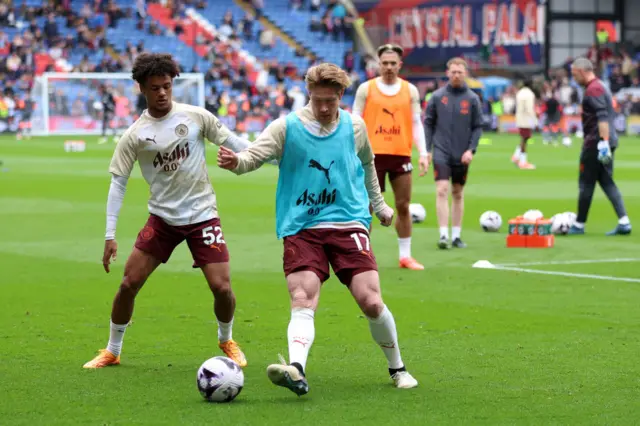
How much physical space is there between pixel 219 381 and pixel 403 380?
3.74 feet

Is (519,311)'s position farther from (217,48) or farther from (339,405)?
(217,48)

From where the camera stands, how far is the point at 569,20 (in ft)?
212

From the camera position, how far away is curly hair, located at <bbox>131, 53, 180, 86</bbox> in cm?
790

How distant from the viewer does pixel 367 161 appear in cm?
779

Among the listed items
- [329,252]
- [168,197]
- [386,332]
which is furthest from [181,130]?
[386,332]

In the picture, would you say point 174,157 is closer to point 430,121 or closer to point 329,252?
point 329,252

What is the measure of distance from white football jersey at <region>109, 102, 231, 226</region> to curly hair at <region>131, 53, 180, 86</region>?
12.6 inches

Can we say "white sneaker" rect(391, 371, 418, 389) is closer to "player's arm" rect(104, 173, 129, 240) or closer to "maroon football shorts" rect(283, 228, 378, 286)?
"maroon football shorts" rect(283, 228, 378, 286)

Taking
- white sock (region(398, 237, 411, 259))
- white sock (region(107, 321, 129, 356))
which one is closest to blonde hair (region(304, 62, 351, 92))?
white sock (region(107, 321, 129, 356))

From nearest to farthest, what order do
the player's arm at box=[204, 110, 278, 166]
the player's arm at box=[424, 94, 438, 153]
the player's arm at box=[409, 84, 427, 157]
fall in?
the player's arm at box=[204, 110, 278, 166] < the player's arm at box=[409, 84, 427, 157] < the player's arm at box=[424, 94, 438, 153]

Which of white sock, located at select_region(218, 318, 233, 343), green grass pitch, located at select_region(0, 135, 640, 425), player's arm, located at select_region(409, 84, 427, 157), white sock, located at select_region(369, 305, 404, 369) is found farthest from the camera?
player's arm, located at select_region(409, 84, 427, 157)

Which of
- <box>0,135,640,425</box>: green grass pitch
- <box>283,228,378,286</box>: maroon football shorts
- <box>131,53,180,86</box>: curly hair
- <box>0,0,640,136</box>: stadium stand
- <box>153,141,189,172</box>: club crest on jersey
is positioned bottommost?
<box>0,135,640,425</box>: green grass pitch

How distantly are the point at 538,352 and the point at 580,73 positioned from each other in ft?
28.2

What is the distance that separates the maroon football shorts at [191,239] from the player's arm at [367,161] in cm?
112
